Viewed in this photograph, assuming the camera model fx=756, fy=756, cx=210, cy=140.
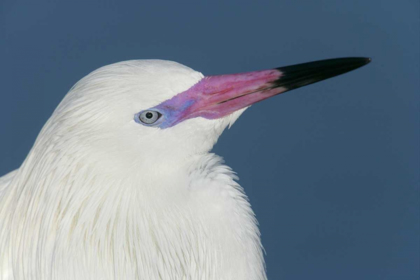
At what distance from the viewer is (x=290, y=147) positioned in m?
2.76

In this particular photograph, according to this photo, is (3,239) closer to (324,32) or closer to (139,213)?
(139,213)

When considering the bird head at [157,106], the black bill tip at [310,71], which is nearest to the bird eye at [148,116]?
the bird head at [157,106]

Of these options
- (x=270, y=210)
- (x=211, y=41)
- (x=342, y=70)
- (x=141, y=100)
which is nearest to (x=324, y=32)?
(x=211, y=41)

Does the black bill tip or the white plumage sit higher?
the black bill tip

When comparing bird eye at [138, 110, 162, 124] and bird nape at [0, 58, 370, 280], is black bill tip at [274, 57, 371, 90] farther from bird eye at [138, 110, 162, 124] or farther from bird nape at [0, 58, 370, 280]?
bird eye at [138, 110, 162, 124]

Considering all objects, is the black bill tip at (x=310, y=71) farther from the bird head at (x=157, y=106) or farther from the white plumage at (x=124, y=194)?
the white plumage at (x=124, y=194)

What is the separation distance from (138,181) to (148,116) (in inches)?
5.4

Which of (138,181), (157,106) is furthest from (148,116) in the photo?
(138,181)

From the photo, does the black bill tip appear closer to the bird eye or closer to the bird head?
the bird head

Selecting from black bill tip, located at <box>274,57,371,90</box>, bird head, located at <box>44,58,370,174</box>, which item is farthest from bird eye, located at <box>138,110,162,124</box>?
black bill tip, located at <box>274,57,371,90</box>

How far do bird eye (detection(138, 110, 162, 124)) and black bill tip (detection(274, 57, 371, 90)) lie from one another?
27cm

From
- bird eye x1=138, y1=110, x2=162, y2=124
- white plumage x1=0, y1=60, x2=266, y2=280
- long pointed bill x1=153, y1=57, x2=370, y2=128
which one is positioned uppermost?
long pointed bill x1=153, y1=57, x2=370, y2=128

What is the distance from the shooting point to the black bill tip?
5.19 feet

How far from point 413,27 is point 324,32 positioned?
1.10 ft
